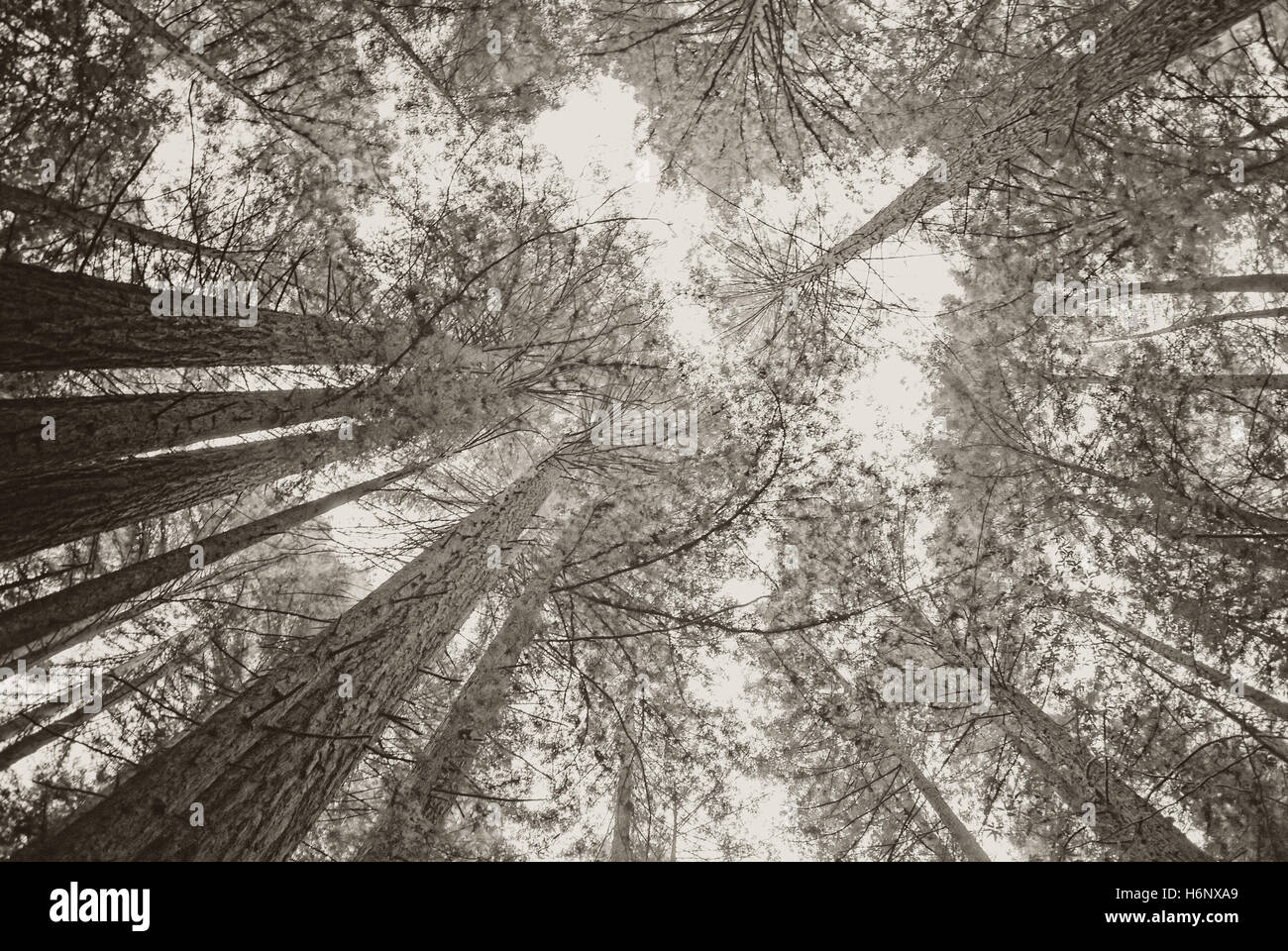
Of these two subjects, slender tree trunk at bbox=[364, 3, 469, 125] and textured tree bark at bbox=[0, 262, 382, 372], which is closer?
textured tree bark at bbox=[0, 262, 382, 372]

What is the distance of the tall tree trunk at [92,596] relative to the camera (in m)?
4.25

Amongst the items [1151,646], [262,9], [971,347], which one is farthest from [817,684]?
[262,9]

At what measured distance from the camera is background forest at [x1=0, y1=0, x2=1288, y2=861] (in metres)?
3.85

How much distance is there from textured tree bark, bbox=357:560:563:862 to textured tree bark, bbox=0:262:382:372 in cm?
278

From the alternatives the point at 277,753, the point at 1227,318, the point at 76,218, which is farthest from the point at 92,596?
the point at 1227,318

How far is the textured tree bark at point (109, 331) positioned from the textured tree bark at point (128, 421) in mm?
359

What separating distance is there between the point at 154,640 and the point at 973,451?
952cm

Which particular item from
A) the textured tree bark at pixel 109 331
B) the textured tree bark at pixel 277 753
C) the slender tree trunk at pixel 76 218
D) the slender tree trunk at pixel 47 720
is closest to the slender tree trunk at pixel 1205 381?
the textured tree bark at pixel 277 753

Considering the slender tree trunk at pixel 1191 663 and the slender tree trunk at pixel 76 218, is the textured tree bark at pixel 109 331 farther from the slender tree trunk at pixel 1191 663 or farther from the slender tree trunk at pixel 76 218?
the slender tree trunk at pixel 1191 663

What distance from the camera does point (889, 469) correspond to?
5289 millimetres

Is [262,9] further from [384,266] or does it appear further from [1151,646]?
[1151,646]

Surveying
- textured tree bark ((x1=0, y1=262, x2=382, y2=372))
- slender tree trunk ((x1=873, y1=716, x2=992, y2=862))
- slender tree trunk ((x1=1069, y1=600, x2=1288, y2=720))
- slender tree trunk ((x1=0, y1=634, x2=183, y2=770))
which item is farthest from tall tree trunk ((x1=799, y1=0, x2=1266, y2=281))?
slender tree trunk ((x1=0, y1=634, x2=183, y2=770))

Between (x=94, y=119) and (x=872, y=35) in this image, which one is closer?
(x=94, y=119)

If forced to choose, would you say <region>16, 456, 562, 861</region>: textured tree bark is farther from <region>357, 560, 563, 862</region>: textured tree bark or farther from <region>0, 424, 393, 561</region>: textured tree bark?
<region>0, 424, 393, 561</region>: textured tree bark
